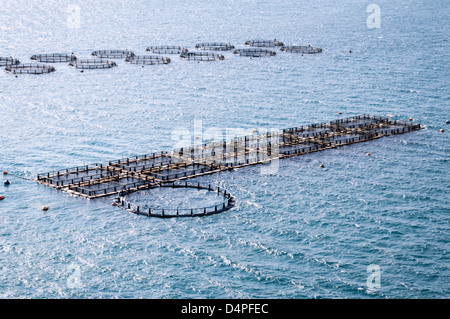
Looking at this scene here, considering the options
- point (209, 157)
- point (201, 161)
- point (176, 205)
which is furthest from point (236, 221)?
point (209, 157)

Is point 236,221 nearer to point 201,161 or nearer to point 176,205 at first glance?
point 176,205

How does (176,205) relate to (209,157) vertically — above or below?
below

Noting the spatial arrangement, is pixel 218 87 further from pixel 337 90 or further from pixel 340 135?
pixel 340 135

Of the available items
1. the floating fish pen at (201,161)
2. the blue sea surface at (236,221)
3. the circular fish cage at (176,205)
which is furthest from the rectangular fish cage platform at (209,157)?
the blue sea surface at (236,221)

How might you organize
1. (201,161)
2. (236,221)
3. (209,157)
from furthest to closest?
(209,157) → (201,161) → (236,221)

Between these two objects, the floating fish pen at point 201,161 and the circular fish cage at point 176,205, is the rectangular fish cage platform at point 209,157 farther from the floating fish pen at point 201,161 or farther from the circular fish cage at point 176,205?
the circular fish cage at point 176,205

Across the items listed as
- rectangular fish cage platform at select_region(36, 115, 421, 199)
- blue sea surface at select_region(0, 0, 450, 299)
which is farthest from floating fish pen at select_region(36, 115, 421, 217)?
blue sea surface at select_region(0, 0, 450, 299)

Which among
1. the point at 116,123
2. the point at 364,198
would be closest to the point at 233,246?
the point at 364,198
